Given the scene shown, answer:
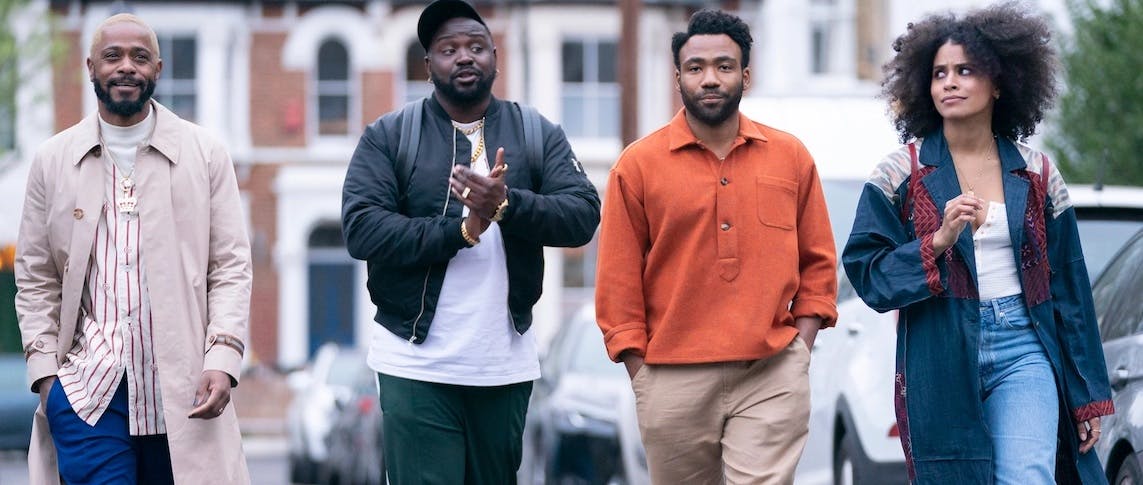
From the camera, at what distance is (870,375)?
30.2ft

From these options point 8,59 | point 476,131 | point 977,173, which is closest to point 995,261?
point 977,173

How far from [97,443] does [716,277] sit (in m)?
1.97

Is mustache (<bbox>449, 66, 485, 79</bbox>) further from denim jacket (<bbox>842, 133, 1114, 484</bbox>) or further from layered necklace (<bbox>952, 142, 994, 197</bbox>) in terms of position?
layered necklace (<bbox>952, 142, 994, 197</bbox>)

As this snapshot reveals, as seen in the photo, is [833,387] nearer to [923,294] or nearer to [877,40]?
[923,294]

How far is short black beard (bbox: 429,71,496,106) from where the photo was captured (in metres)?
6.45

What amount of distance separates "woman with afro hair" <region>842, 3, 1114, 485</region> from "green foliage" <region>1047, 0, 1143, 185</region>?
11837 mm

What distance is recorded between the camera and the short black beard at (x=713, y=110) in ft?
20.8

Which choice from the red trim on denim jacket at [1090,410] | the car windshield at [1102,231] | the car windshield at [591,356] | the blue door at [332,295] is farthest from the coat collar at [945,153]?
the blue door at [332,295]

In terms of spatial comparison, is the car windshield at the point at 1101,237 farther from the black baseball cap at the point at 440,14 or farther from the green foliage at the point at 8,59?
the green foliage at the point at 8,59

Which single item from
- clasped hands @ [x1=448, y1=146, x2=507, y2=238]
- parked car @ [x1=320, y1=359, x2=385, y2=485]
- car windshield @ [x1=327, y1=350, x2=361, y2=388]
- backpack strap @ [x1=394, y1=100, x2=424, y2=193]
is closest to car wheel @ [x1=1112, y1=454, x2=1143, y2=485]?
clasped hands @ [x1=448, y1=146, x2=507, y2=238]

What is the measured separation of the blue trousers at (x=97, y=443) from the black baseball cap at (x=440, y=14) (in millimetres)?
1511

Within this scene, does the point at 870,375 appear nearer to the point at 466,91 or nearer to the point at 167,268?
the point at 466,91

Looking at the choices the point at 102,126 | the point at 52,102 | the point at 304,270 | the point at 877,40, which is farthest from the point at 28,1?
the point at 102,126

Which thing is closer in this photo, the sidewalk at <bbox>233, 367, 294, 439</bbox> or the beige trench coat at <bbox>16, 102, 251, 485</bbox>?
the beige trench coat at <bbox>16, 102, 251, 485</bbox>
